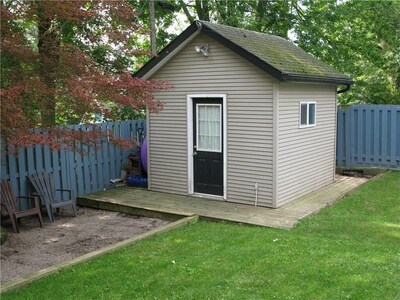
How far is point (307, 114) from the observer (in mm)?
9930

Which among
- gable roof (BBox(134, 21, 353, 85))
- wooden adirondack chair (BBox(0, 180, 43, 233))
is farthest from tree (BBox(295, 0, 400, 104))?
wooden adirondack chair (BBox(0, 180, 43, 233))

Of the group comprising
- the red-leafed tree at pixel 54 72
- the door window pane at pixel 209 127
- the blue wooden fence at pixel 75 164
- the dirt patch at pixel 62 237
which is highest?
the red-leafed tree at pixel 54 72

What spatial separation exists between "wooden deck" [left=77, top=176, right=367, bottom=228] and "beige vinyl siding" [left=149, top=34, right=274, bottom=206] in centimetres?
43

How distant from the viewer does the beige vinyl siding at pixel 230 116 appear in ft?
28.7

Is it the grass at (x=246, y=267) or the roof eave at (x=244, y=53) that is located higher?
the roof eave at (x=244, y=53)

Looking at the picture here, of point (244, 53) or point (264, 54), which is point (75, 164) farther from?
point (264, 54)

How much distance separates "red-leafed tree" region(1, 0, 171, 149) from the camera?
5.11 metres

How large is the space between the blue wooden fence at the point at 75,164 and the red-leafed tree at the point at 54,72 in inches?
74.0

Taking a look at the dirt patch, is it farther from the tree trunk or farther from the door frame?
the tree trunk

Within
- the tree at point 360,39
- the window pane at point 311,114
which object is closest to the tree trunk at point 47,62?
the window pane at point 311,114

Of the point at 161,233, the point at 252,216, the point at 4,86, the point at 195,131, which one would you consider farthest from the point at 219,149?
the point at 4,86

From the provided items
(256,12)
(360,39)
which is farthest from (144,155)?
(360,39)

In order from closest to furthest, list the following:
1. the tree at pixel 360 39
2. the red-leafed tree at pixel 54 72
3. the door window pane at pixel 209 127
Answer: the red-leafed tree at pixel 54 72, the door window pane at pixel 209 127, the tree at pixel 360 39

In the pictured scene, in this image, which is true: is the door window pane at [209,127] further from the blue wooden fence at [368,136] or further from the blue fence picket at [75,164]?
the blue wooden fence at [368,136]
